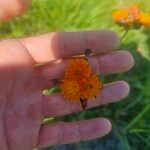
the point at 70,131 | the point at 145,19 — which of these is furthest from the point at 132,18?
the point at 70,131

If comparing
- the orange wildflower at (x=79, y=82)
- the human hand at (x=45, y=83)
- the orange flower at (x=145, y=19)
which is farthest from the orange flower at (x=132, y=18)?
the orange wildflower at (x=79, y=82)

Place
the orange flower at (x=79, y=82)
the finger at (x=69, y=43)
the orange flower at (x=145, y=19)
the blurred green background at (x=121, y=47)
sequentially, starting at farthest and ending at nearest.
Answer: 1. the orange flower at (x=145, y=19)
2. the blurred green background at (x=121, y=47)
3. the finger at (x=69, y=43)
4. the orange flower at (x=79, y=82)

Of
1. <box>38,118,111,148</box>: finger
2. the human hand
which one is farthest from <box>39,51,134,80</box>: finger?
<box>38,118,111,148</box>: finger

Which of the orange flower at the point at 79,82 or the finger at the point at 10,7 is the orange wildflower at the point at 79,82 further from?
the finger at the point at 10,7

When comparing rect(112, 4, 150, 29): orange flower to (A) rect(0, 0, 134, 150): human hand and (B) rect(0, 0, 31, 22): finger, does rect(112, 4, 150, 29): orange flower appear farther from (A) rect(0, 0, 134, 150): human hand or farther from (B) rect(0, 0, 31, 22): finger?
(B) rect(0, 0, 31, 22): finger

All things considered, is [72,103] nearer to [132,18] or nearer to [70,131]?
[70,131]

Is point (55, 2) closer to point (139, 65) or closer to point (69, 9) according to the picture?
point (69, 9)
